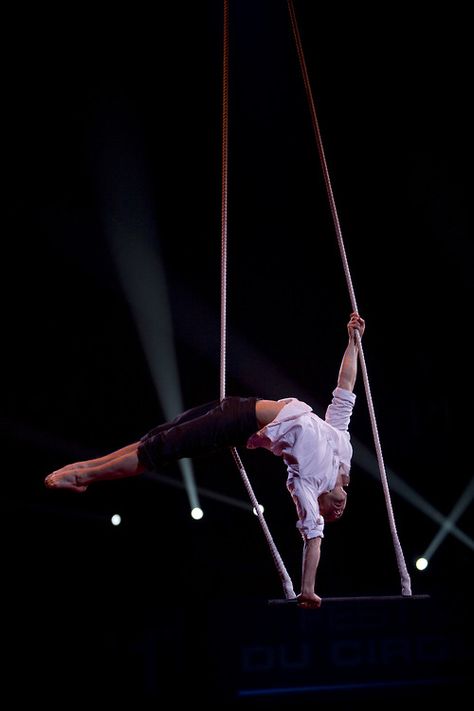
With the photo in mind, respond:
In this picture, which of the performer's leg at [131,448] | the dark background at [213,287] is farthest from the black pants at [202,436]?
the dark background at [213,287]

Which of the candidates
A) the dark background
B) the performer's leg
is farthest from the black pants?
the dark background

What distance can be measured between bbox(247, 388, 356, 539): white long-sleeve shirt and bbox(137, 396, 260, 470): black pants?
0.33 feet

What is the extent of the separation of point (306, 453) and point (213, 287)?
9.25 feet

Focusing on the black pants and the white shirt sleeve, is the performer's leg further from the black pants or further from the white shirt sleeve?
the white shirt sleeve

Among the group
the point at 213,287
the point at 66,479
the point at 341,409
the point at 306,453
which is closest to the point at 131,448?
the point at 66,479

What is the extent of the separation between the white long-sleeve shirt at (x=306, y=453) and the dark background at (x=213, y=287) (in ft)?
7.74

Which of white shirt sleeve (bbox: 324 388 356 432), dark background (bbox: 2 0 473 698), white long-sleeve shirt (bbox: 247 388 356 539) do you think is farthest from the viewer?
dark background (bbox: 2 0 473 698)

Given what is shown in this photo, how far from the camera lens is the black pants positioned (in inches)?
119

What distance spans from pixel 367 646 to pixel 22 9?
16.9 ft

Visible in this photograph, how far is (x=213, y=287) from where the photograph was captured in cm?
554

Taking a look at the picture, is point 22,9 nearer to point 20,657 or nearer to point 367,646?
point 20,657

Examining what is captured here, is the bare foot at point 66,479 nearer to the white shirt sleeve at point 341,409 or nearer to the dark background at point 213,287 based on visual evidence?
the white shirt sleeve at point 341,409

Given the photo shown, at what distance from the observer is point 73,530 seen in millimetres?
5109

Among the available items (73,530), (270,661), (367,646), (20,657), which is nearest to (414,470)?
(367,646)
